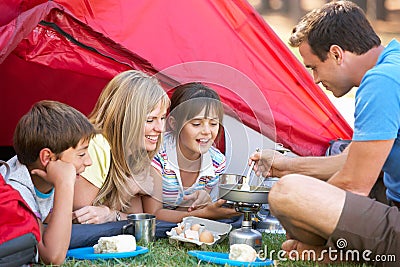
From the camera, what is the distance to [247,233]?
7.86 feet

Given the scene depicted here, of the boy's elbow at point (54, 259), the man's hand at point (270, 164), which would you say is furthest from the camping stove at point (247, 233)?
the boy's elbow at point (54, 259)

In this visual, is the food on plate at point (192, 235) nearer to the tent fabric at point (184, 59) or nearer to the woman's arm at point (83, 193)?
the woman's arm at point (83, 193)

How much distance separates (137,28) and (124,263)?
3.15 feet

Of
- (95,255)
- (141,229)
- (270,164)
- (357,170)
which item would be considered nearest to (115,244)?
(95,255)

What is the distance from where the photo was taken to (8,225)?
1.99 metres

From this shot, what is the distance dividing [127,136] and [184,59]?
411 mm

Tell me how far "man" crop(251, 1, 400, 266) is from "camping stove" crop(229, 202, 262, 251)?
0.16 metres

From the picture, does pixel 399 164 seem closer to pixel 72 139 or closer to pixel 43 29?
pixel 72 139

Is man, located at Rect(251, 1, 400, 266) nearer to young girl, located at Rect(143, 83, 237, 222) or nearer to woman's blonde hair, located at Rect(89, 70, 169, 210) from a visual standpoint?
young girl, located at Rect(143, 83, 237, 222)

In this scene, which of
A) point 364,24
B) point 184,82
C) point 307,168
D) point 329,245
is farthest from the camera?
point 184,82

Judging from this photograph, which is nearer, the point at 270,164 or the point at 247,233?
the point at 247,233

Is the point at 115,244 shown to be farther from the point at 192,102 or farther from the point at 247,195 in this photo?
the point at 192,102

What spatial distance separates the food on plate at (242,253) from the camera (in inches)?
87.9

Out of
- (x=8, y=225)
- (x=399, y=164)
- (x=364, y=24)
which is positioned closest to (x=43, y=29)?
(x=8, y=225)
